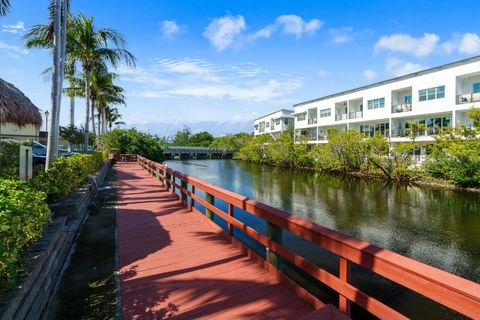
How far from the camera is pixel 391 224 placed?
12.1m

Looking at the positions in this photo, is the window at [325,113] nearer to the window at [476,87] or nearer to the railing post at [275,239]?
the window at [476,87]

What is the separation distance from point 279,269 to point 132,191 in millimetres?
8251

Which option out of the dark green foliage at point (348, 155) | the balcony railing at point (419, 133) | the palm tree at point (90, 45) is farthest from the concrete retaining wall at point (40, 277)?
the balcony railing at point (419, 133)

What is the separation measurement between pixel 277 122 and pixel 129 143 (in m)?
30.0

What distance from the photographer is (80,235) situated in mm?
5520

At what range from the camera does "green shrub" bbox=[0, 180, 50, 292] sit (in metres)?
2.50

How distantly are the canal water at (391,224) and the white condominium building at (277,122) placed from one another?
106 ft

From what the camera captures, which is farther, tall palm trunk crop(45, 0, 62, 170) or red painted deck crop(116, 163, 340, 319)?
tall palm trunk crop(45, 0, 62, 170)

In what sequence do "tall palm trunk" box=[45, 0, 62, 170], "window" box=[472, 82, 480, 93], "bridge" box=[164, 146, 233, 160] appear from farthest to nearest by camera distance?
"bridge" box=[164, 146, 233, 160] < "window" box=[472, 82, 480, 93] < "tall palm trunk" box=[45, 0, 62, 170]

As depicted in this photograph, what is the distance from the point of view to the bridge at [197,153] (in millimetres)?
65938

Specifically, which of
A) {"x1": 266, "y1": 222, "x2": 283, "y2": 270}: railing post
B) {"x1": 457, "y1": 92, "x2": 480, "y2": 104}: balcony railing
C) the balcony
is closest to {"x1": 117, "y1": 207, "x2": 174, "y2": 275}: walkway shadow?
{"x1": 266, "y1": 222, "x2": 283, "y2": 270}: railing post

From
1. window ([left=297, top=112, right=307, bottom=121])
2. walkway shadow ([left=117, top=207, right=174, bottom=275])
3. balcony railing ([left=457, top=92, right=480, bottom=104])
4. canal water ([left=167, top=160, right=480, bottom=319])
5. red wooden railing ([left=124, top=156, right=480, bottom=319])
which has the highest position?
window ([left=297, top=112, right=307, bottom=121])

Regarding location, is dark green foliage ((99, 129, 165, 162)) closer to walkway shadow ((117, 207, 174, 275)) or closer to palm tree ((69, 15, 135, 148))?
palm tree ((69, 15, 135, 148))

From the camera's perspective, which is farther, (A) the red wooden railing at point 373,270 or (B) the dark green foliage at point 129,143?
(B) the dark green foliage at point 129,143
